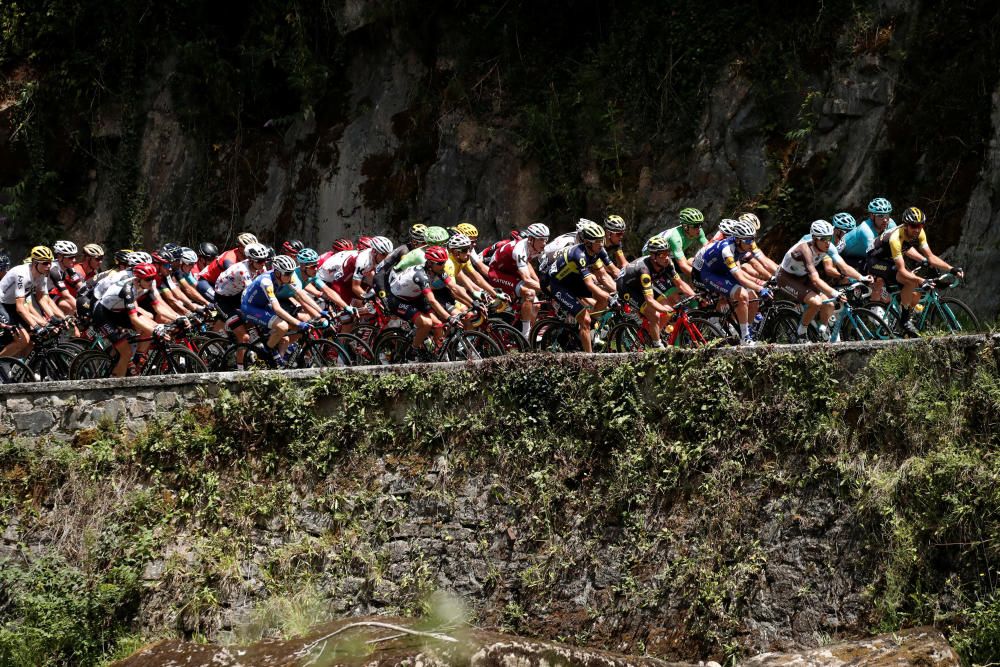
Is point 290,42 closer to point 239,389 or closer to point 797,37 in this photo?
point 797,37

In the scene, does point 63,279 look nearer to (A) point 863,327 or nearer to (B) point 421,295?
(B) point 421,295

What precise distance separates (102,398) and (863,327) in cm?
913

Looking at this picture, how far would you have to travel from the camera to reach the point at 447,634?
12250 millimetres

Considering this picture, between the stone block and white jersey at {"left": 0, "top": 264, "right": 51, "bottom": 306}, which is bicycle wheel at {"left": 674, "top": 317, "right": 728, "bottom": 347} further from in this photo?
white jersey at {"left": 0, "top": 264, "right": 51, "bottom": 306}

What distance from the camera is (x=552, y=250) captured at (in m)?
17.1

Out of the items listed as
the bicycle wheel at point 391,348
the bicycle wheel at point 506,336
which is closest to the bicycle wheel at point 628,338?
the bicycle wheel at point 506,336

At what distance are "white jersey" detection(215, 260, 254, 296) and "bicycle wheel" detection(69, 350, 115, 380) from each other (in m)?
1.87

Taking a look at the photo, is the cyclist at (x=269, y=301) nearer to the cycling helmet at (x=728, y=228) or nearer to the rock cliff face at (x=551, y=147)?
the cycling helmet at (x=728, y=228)

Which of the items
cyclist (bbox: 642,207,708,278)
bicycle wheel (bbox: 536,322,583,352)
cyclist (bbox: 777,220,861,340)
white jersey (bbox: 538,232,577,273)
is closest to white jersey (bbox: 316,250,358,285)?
white jersey (bbox: 538,232,577,273)

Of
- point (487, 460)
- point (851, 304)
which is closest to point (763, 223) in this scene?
point (851, 304)

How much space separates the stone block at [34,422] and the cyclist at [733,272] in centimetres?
826

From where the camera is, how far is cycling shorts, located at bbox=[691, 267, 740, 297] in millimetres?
15312

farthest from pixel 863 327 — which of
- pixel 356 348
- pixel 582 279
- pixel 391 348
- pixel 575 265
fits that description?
pixel 356 348

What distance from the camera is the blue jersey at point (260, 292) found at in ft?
54.7
